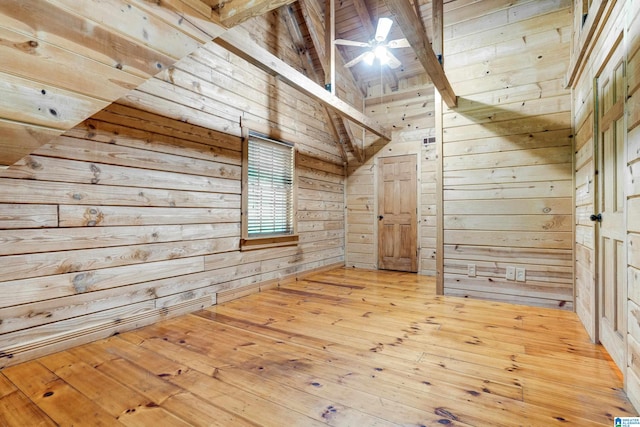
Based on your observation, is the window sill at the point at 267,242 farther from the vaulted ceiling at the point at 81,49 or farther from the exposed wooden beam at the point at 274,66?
the vaulted ceiling at the point at 81,49

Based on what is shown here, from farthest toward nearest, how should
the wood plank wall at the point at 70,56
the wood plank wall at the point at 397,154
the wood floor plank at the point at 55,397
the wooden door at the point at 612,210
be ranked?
the wood plank wall at the point at 397,154
the wooden door at the point at 612,210
the wood floor plank at the point at 55,397
the wood plank wall at the point at 70,56

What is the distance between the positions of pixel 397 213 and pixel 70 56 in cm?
465

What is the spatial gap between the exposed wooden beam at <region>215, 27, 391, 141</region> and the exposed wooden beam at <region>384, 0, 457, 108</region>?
117 cm

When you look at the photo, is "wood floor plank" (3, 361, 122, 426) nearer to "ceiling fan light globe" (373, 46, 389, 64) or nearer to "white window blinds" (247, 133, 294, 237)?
"white window blinds" (247, 133, 294, 237)

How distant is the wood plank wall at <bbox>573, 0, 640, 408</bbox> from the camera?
145 cm

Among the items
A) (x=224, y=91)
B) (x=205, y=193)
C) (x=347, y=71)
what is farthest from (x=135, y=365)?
(x=347, y=71)

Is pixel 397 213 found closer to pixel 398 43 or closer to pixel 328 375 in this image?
pixel 398 43

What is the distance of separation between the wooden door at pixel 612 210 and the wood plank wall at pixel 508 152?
38.4 inches

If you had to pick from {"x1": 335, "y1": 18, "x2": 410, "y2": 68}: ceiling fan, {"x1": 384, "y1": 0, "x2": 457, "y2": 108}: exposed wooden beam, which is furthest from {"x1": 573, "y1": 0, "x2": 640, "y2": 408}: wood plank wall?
{"x1": 335, "y1": 18, "x2": 410, "y2": 68}: ceiling fan

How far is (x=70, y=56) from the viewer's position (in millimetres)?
1176

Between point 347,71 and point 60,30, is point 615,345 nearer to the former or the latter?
point 60,30

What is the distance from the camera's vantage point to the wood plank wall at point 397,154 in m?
4.89

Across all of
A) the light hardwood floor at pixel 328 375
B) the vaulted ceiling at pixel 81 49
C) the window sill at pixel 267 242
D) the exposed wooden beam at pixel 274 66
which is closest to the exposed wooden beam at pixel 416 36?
the vaulted ceiling at pixel 81 49

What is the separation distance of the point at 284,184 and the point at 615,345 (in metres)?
3.52
